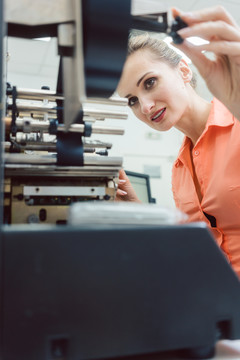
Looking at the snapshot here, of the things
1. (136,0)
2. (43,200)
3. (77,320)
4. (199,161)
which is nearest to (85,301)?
(77,320)

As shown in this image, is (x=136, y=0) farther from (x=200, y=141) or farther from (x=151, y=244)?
(x=200, y=141)

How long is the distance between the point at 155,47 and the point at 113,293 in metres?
1.12

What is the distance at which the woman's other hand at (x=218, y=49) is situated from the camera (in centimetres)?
58

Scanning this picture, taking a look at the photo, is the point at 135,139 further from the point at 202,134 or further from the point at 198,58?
the point at 198,58

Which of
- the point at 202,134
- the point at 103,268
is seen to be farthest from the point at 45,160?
the point at 202,134

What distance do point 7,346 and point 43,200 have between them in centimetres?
35

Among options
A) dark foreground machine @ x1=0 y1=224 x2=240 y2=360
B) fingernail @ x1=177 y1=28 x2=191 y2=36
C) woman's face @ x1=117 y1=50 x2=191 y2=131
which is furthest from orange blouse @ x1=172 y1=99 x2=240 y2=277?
dark foreground machine @ x1=0 y1=224 x2=240 y2=360

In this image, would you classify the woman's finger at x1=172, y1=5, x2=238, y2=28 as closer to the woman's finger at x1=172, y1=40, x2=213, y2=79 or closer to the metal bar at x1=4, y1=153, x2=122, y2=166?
the woman's finger at x1=172, y1=40, x2=213, y2=79

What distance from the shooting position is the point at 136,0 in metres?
0.52

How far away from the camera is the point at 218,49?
0.64 metres

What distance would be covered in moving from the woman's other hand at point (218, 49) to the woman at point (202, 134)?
17.1 inches

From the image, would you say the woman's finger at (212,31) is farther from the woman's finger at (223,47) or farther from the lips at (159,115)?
the lips at (159,115)

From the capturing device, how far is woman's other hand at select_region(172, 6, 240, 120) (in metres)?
0.58

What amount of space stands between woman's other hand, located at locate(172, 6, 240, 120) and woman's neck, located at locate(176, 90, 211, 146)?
65 centimetres
